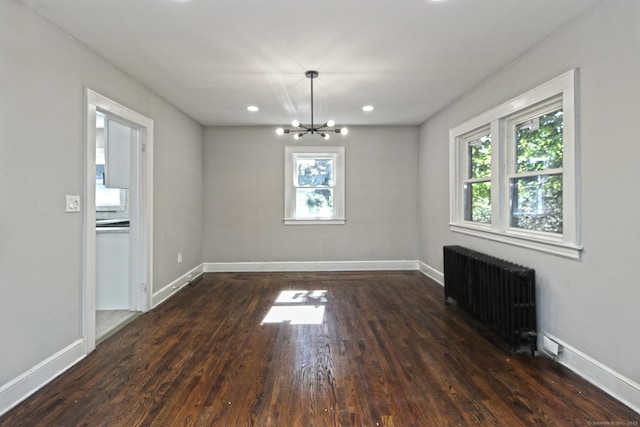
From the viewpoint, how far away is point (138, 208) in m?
3.64

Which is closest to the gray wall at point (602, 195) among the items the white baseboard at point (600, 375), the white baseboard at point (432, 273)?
the white baseboard at point (600, 375)

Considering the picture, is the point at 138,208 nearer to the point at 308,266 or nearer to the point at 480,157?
the point at 308,266

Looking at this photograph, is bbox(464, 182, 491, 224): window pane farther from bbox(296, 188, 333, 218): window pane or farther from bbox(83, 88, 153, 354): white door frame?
bbox(83, 88, 153, 354): white door frame

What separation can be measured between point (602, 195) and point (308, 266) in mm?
4263

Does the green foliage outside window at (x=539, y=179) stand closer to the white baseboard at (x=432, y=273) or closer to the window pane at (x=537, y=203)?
the window pane at (x=537, y=203)

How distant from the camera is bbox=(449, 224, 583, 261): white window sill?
2370 mm

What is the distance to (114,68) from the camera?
3090 mm

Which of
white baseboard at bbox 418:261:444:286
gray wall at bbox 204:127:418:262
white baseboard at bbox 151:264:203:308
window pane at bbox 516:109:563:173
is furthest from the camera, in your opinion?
gray wall at bbox 204:127:418:262

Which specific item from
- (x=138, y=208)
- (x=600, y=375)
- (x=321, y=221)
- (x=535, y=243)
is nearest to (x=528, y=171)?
(x=535, y=243)

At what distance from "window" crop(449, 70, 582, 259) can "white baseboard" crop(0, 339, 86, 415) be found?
3.83 metres

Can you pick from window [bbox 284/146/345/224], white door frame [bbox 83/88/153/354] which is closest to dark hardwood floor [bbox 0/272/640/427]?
white door frame [bbox 83/88/153/354]

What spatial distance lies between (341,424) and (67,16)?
10.6ft

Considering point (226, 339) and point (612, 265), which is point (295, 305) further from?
point (612, 265)

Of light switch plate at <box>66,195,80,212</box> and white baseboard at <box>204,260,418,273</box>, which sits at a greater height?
light switch plate at <box>66,195,80,212</box>
